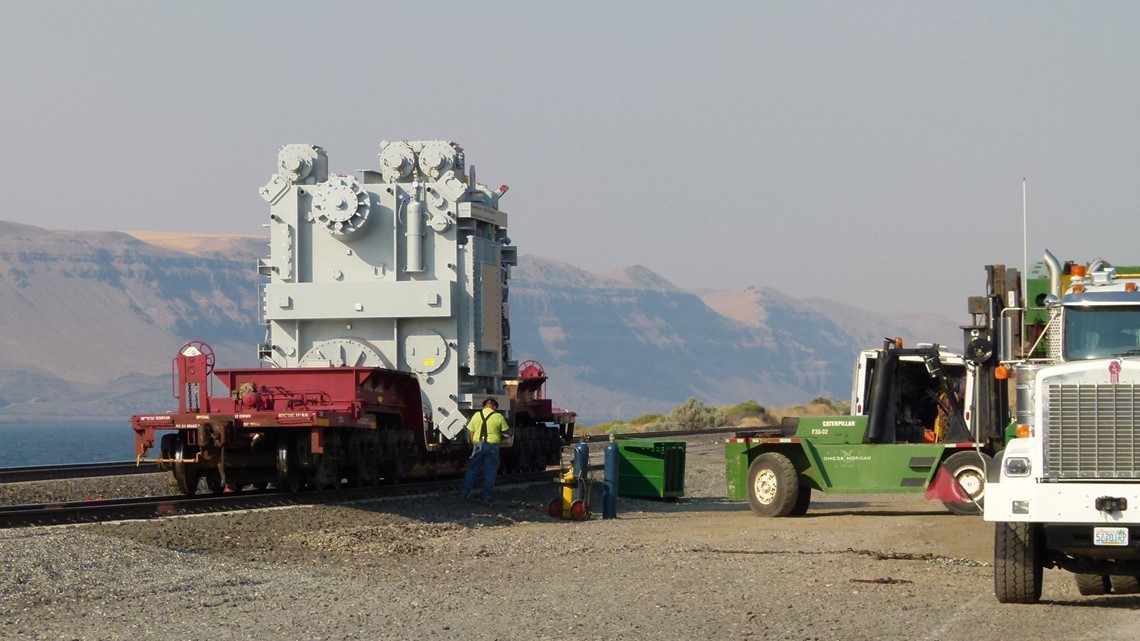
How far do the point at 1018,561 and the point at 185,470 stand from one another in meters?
13.1

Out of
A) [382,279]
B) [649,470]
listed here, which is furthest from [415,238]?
[649,470]

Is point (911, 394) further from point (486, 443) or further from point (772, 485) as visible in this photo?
point (486, 443)

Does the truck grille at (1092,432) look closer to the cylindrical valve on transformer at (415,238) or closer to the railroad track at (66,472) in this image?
the cylindrical valve on transformer at (415,238)

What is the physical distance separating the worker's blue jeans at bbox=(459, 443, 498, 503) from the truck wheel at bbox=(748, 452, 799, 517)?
3.74m

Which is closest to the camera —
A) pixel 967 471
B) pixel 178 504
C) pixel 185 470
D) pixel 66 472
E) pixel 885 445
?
pixel 178 504

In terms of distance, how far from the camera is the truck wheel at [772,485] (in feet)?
73.3

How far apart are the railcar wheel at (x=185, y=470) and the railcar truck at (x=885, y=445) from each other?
7.49 metres

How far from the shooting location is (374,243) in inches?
1007

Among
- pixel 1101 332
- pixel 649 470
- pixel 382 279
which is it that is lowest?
pixel 649 470

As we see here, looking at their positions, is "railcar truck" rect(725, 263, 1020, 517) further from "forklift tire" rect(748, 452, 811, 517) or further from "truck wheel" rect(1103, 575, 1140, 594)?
"truck wheel" rect(1103, 575, 1140, 594)

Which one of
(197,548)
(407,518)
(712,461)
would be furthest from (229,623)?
(712,461)

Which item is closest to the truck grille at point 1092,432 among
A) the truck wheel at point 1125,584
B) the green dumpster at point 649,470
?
the truck wheel at point 1125,584

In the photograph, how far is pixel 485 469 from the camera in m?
23.7

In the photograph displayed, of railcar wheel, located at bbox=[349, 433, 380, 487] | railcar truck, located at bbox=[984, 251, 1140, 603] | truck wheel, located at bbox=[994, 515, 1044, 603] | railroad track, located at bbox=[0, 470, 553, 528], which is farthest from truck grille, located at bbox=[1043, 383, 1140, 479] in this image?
railcar wheel, located at bbox=[349, 433, 380, 487]
